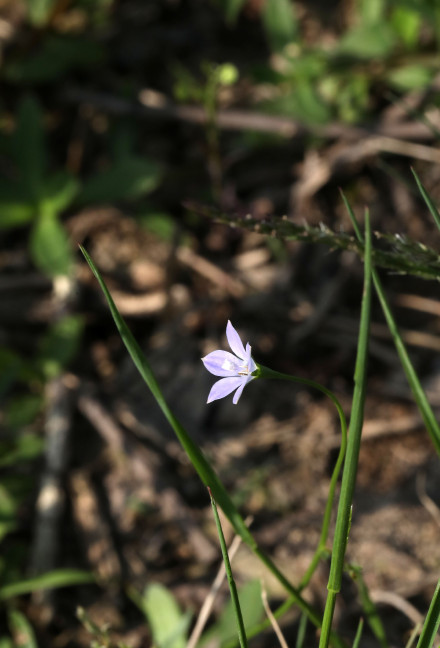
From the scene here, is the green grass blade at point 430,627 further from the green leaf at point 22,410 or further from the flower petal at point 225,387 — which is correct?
the green leaf at point 22,410

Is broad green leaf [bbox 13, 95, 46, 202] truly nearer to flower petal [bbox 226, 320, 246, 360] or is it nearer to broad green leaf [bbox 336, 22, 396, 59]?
broad green leaf [bbox 336, 22, 396, 59]

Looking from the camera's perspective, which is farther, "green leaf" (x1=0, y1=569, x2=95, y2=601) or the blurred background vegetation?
the blurred background vegetation

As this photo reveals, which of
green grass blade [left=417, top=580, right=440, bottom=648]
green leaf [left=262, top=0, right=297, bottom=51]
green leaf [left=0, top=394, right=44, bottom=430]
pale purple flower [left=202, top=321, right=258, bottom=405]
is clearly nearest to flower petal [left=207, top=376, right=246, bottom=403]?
→ pale purple flower [left=202, top=321, right=258, bottom=405]

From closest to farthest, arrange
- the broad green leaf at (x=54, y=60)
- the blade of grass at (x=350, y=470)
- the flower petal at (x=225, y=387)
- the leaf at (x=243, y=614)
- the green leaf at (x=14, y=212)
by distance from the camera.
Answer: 1. the blade of grass at (x=350, y=470)
2. the flower petal at (x=225, y=387)
3. the leaf at (x=243, y=614)
4. the green leaf at (x=14, y=212)
5. the broad green leaf at (x=54, y=60)

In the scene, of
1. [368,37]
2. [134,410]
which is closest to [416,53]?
[368,37]

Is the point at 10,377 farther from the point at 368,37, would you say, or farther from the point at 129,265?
the point at 368,37

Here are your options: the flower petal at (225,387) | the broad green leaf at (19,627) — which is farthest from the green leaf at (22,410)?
the flower petal at (225,387)

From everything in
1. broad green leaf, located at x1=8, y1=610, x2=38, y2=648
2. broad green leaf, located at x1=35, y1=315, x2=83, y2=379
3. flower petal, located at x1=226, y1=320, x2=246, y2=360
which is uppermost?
flower petal, located at x1=226, y1=320, x2=246, y2=360
